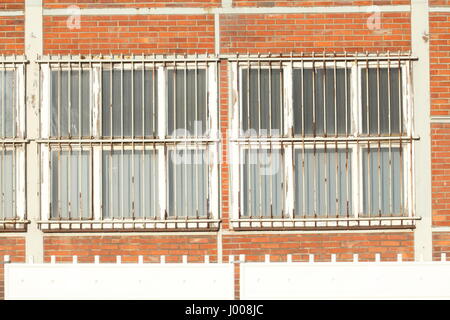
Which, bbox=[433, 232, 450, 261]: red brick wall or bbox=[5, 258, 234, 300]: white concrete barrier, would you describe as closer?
bbox=[5, 258, 234, 300]: white concrete barrier

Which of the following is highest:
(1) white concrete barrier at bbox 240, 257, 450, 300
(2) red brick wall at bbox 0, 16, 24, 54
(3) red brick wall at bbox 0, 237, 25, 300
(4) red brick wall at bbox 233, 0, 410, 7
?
(4) red brick wall at bbox 233, 0, 410, 7

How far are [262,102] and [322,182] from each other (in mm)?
1142

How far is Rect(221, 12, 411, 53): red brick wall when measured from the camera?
376 inches

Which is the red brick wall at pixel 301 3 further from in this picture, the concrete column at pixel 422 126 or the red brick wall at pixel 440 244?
the red brick wall at pixel 440 244

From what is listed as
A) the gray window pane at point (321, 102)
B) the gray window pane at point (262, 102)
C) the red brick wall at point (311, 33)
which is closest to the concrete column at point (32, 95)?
the red brick wall at point (311, 33)

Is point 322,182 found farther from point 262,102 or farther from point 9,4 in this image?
point 9,4

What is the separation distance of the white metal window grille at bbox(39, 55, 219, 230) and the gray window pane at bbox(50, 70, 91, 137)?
0.04 ft

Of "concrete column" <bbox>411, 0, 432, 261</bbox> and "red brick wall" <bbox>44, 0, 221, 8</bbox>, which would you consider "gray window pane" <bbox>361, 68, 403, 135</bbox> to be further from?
"red brick wall" <bbox>44, 0, 221, 8</bbox>

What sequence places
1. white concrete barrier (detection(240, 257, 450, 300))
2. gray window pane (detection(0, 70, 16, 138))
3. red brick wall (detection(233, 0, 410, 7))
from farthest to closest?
gray window pane (detection(0, 70, 16, 138)) < red brick wall (detection(233, 0, 410, 7)) < white concrete barrier (detection(240, 257, 450, 300))

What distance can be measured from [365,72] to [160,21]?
94.9 inches

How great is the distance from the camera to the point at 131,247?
31.1 ft

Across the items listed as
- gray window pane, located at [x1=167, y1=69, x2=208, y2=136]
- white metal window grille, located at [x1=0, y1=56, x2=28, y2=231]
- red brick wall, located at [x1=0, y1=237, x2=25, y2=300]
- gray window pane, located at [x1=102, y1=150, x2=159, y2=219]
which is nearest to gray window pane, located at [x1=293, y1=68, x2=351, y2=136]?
gray window pane, located at [x1=167, y1=69, x2=208, y2=136]

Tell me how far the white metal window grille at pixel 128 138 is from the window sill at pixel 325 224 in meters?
0.47

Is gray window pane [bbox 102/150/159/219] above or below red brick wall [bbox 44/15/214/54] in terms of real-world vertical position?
below
